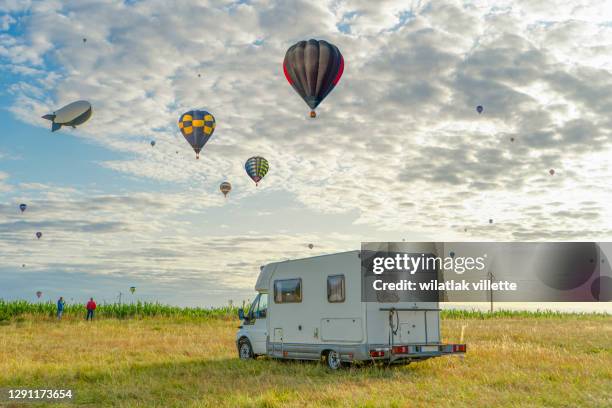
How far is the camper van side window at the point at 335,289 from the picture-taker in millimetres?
17516

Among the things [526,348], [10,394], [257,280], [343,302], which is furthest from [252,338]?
[526,348]

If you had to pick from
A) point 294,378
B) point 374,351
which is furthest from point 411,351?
point 294,378

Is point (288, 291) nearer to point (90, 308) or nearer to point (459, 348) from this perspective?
point (459, 348)

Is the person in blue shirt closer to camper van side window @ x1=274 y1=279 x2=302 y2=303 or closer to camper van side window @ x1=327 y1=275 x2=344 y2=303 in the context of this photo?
camper van side window @ x1=274 y1=279 x2=302 y2=303

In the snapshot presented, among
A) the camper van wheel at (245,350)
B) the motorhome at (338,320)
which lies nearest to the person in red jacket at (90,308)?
the camper van wheel at (245,350)

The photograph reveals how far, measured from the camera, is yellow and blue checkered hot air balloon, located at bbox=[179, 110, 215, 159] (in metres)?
39.5

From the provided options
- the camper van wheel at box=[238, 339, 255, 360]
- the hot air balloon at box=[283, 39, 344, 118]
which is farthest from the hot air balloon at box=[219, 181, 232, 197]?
the camper van wheel at box=[238, 339, 255, 360]

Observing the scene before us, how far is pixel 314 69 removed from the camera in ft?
102

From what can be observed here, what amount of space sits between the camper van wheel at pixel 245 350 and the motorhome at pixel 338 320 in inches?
42.2

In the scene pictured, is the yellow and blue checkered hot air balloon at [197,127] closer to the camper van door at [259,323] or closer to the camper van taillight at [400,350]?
the camper van door at [259,323]

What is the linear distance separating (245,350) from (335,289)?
5.21m

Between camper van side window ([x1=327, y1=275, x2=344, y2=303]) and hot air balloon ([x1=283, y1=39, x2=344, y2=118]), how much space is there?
50.4ft

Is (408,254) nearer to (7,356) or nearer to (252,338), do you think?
(252,338)

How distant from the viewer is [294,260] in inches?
762
